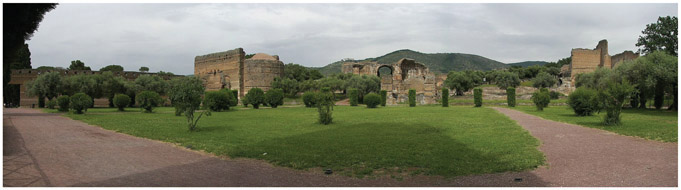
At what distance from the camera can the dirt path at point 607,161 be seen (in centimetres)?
488

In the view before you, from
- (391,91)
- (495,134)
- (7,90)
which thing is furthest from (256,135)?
(7,90)

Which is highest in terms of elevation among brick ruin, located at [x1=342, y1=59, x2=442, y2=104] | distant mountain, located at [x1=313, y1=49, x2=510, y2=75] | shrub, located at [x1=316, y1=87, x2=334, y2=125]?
distant mountain, located at [x1=313, y1=49, x2=510, y2=75]

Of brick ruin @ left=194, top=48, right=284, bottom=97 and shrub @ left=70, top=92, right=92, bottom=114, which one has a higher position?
brick ruin @ left=194, top=48, right=284, bottom=97

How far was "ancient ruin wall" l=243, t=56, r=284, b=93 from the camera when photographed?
38531 millimetres

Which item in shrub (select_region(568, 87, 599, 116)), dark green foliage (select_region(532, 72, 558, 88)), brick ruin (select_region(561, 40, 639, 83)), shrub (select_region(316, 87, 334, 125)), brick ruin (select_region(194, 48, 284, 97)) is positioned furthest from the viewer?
dark green foliage (select_region(532, 72, 558, 88))

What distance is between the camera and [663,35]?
2684 cm

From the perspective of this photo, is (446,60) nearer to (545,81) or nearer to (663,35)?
(545,81)

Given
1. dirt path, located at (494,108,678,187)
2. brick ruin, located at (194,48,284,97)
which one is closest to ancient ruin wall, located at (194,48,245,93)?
brick ruin, located at (194,48,284,97)

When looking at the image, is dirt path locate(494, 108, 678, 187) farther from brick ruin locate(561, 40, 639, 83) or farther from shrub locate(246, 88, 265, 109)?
brick ruin locate(561, 40, 639, 83)

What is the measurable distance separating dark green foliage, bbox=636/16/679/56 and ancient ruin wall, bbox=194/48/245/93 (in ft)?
112

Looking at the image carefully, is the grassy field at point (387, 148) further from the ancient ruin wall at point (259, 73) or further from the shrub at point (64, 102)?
the ancient ruin wall at point (259, 73)

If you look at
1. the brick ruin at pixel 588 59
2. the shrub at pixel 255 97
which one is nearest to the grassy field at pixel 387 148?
the shrub at pixel 255 97

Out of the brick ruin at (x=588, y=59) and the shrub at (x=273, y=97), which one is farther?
the brick ruin at (x=588, y=59)

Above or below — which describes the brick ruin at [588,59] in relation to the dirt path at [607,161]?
above
